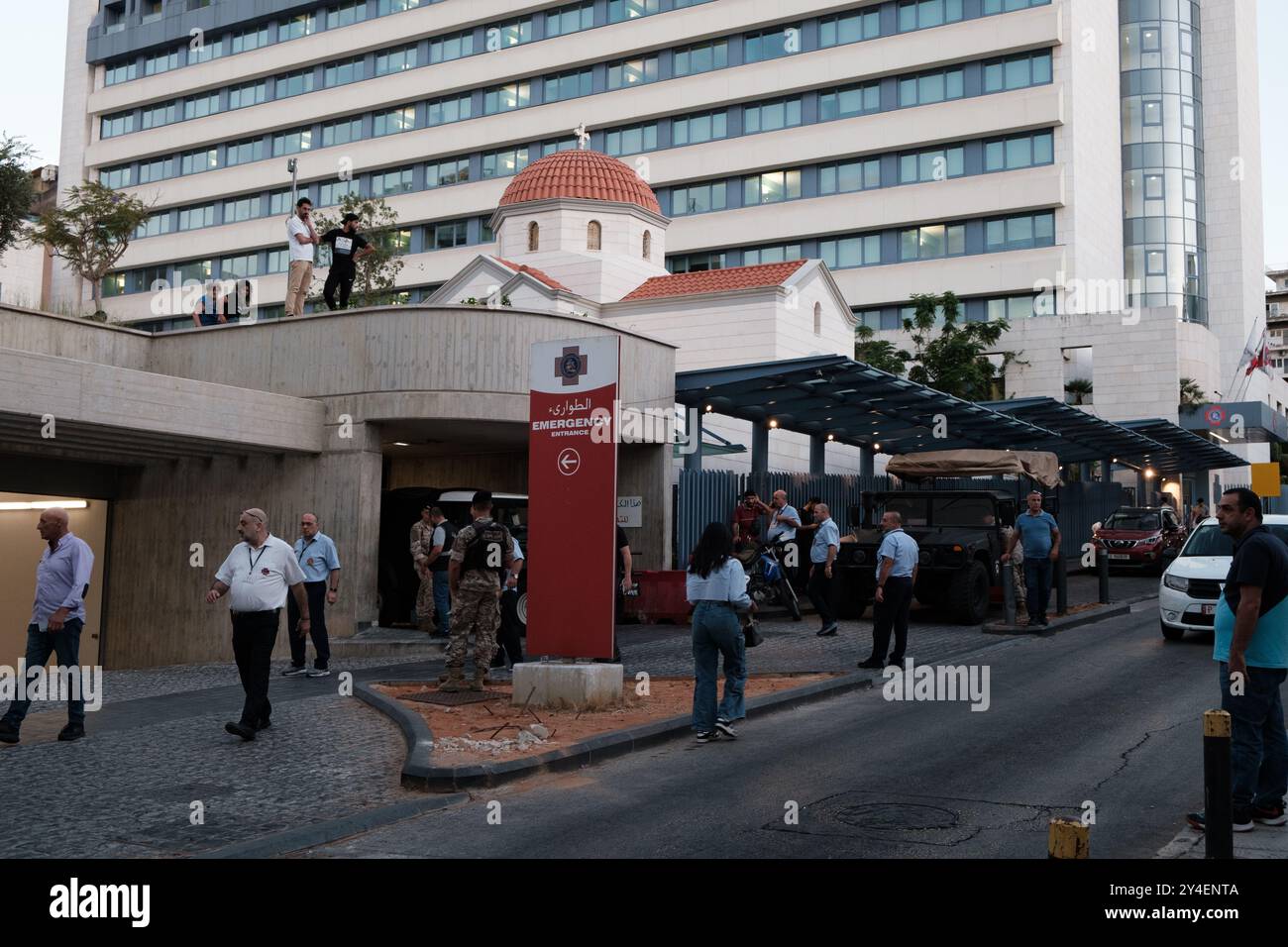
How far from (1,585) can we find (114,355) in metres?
4.57

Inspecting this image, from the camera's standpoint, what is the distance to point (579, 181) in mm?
36625

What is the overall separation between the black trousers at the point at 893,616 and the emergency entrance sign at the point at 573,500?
3.51m

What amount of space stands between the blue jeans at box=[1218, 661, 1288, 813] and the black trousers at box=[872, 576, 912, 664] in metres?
5.92

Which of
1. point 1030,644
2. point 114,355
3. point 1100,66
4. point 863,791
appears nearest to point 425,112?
point 1100,66

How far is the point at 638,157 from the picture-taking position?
54094 millimetres

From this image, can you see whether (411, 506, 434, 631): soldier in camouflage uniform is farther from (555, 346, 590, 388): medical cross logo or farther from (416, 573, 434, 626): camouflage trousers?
(555, 346, 590, 388): medical cross logo

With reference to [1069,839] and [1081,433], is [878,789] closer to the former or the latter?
[1069,839]

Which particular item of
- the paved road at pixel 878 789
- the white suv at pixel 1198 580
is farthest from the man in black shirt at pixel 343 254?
the white suv at pixel 1198 580

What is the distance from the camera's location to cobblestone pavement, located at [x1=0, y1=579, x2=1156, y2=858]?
6262 mm

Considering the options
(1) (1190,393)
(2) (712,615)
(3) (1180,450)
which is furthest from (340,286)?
(1) (1190,393)

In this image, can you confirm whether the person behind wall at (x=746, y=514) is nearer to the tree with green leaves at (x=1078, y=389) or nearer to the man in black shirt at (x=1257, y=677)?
the man in black shirt at (x=1257, y=677)

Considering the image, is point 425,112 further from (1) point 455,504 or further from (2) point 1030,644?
(2) point 1030,644

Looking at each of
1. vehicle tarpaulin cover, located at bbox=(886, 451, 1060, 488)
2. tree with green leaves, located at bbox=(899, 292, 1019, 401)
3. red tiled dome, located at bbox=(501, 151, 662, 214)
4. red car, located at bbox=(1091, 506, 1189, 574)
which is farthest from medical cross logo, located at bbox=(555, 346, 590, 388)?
tree with green leaves, located at bbox=(899, 292, 1019, 401)

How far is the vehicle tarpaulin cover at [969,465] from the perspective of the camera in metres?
20.4
